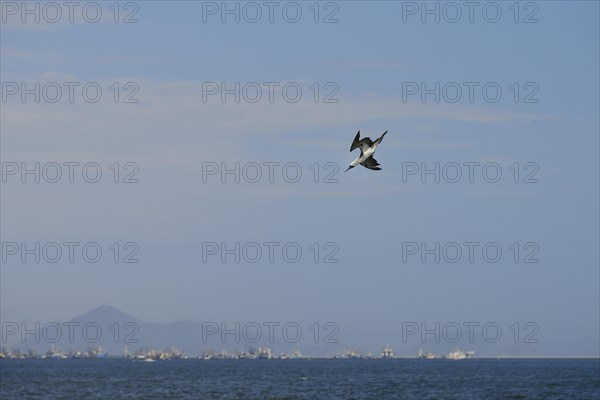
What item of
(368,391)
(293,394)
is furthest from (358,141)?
(368,391)

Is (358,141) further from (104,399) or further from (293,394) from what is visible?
(293,394)

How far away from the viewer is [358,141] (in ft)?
69.4

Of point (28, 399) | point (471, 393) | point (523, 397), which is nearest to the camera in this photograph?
point (28, 399)

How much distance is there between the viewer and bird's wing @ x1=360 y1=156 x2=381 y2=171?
2164 centimetres

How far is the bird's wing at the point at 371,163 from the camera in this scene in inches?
852

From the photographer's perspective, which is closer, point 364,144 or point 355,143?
point 355,143

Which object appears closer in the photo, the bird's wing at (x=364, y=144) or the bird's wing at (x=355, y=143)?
the bird's wing at (x=355, y=143)

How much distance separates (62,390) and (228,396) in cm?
2254

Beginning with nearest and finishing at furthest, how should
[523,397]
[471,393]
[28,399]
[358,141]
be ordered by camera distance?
[358,141], [28,399], [523,397], [471,393]

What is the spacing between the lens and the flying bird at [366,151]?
21.1m

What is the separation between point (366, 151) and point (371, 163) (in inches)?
14.0

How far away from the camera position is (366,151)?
70.5ft

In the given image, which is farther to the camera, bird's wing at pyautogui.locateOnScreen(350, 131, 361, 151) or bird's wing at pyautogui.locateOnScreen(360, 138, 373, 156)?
bird's wing at pyautogui.locateOnScreen(360, 138, 373, 156)

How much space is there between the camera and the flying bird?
2112cm
